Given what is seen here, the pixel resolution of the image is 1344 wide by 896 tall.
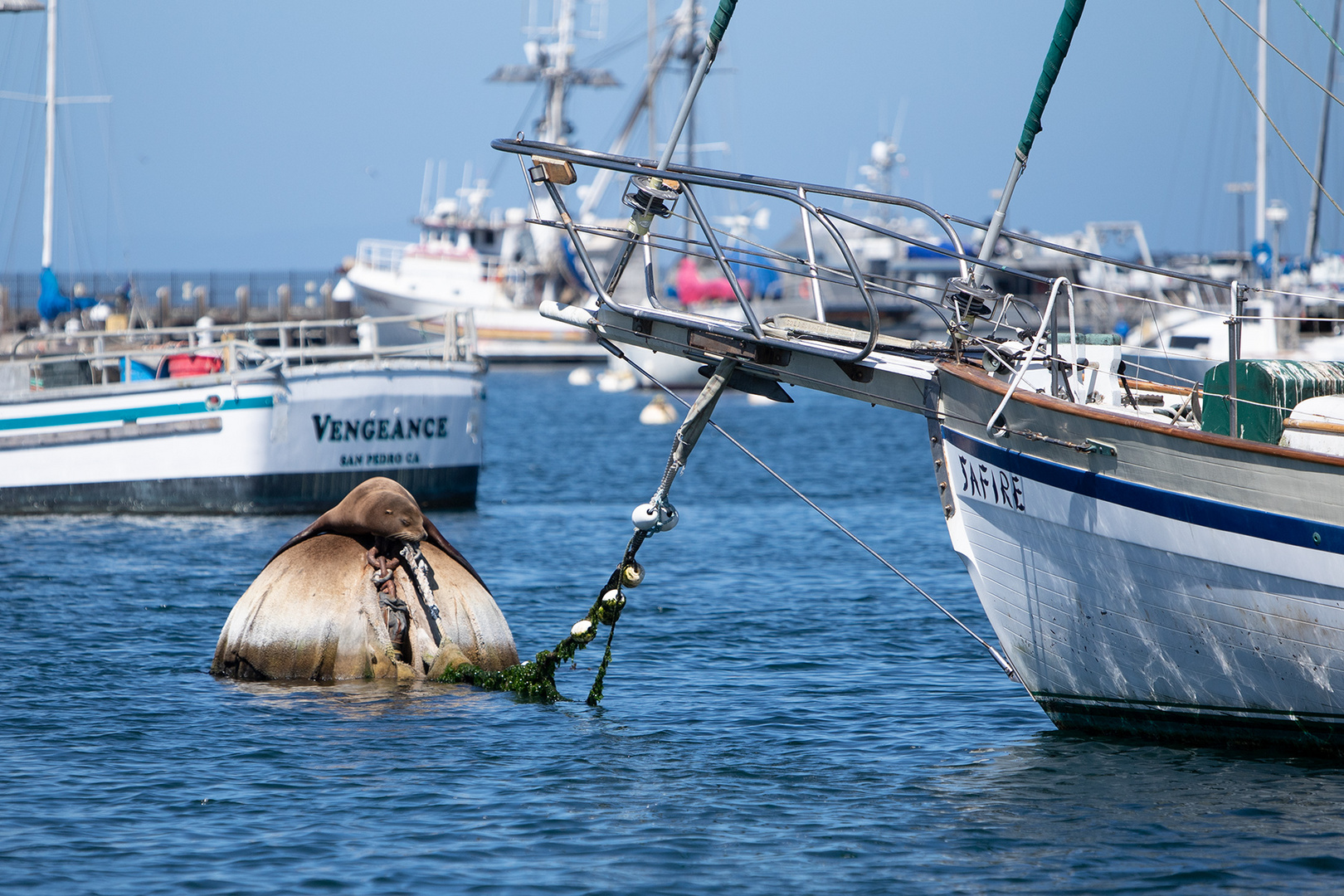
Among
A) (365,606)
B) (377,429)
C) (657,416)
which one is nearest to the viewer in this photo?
(365,606)

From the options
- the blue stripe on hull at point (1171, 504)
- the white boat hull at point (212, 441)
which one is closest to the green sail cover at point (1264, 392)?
the blue stripe on hull at point (1171, 504)

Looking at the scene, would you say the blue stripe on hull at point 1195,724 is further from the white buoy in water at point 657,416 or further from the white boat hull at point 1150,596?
the white buoy in water at point 657,416

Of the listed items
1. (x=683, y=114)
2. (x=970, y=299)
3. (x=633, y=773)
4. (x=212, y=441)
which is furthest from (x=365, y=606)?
(x=212, y=441)

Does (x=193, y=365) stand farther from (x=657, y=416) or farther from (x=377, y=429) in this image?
(x=657, y=416)

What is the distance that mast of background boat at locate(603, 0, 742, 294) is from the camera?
398 inches

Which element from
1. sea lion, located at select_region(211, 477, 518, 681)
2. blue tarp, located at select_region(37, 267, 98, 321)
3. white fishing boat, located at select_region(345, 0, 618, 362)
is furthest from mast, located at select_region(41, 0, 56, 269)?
white fishing boat, located at select_region(345, 0, 618, 362)

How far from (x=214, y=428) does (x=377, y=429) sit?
8.28 ft

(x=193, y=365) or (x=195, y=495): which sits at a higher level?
(x=193, y=365)

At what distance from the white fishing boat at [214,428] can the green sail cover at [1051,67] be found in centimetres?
1339

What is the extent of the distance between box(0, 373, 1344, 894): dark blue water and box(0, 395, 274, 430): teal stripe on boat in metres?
4.87

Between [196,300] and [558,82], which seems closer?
[196,300]

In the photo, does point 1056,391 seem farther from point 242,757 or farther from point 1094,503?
point 242,757

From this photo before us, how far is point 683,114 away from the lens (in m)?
10.2

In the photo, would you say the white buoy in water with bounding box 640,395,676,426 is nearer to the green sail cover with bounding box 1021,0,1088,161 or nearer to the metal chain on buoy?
the metal chain on buoy
